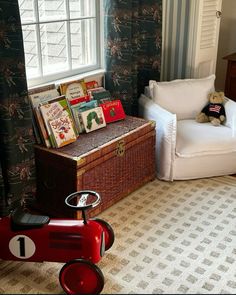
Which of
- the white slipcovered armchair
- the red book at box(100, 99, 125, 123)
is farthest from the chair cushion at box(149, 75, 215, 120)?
the red book at box(100, 99, 125, 123)

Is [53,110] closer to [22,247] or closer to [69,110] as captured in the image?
[69,110]

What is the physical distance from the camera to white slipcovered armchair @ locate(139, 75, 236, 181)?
9.82ft

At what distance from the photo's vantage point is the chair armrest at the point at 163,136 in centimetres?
294

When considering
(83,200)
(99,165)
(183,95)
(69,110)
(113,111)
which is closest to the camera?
(83,200)

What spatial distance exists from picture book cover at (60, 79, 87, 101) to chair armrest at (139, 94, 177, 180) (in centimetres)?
54

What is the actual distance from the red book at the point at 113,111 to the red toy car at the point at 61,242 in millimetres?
981

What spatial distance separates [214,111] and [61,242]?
1.81m

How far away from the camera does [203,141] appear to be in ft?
9.91

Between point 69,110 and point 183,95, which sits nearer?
point 69,110

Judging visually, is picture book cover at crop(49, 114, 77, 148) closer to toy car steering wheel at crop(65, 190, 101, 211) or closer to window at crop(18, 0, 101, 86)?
window at crop(18, 0, 101, 86)

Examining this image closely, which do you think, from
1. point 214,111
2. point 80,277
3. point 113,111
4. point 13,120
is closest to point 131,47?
point 113,111

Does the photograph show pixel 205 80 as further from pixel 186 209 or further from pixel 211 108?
pixel 186 209

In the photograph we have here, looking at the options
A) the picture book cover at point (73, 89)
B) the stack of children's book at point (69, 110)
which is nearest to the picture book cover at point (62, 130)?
the stack of children's book at point (69, 110)

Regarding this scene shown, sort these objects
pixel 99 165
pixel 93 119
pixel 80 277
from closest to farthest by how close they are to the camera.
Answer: pixel 80 277, pixel 99 165, pixel 93 119
